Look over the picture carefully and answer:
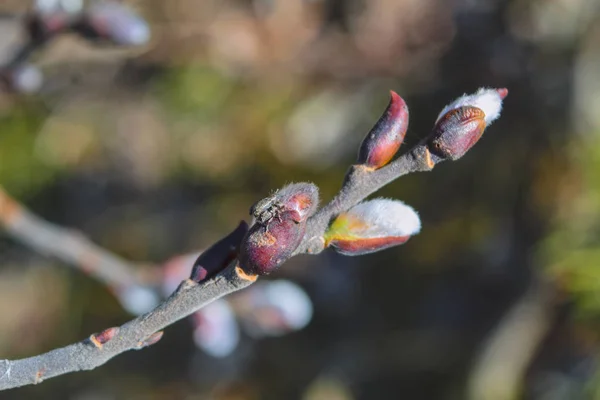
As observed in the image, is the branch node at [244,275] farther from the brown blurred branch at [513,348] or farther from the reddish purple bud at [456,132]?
the brown blurred branch at [513,348]

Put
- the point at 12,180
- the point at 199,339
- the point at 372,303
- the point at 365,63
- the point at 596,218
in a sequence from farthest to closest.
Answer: the point at 365,63
the point at 372,303
the point at 12,180
the point at 596,218
the point at 199,339

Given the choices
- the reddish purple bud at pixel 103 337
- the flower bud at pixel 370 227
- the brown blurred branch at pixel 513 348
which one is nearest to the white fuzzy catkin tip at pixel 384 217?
the flower bud at pixel 370 227

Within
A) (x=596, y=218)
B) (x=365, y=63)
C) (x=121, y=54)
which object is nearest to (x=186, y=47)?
(x=121, y=54)

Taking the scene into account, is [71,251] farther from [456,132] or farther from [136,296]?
[456,132]

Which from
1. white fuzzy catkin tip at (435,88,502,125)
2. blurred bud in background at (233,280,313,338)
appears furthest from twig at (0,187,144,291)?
white fuzzy catkin tip at (435,88,502,125)

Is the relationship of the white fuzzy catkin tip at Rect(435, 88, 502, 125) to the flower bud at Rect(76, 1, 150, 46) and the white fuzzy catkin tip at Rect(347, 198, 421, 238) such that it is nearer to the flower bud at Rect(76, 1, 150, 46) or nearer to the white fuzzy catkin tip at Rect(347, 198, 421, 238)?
the white fuzzy catkin tip at Rect(347, 198, 421, 238)

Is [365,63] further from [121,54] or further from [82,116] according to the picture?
[82,116]
